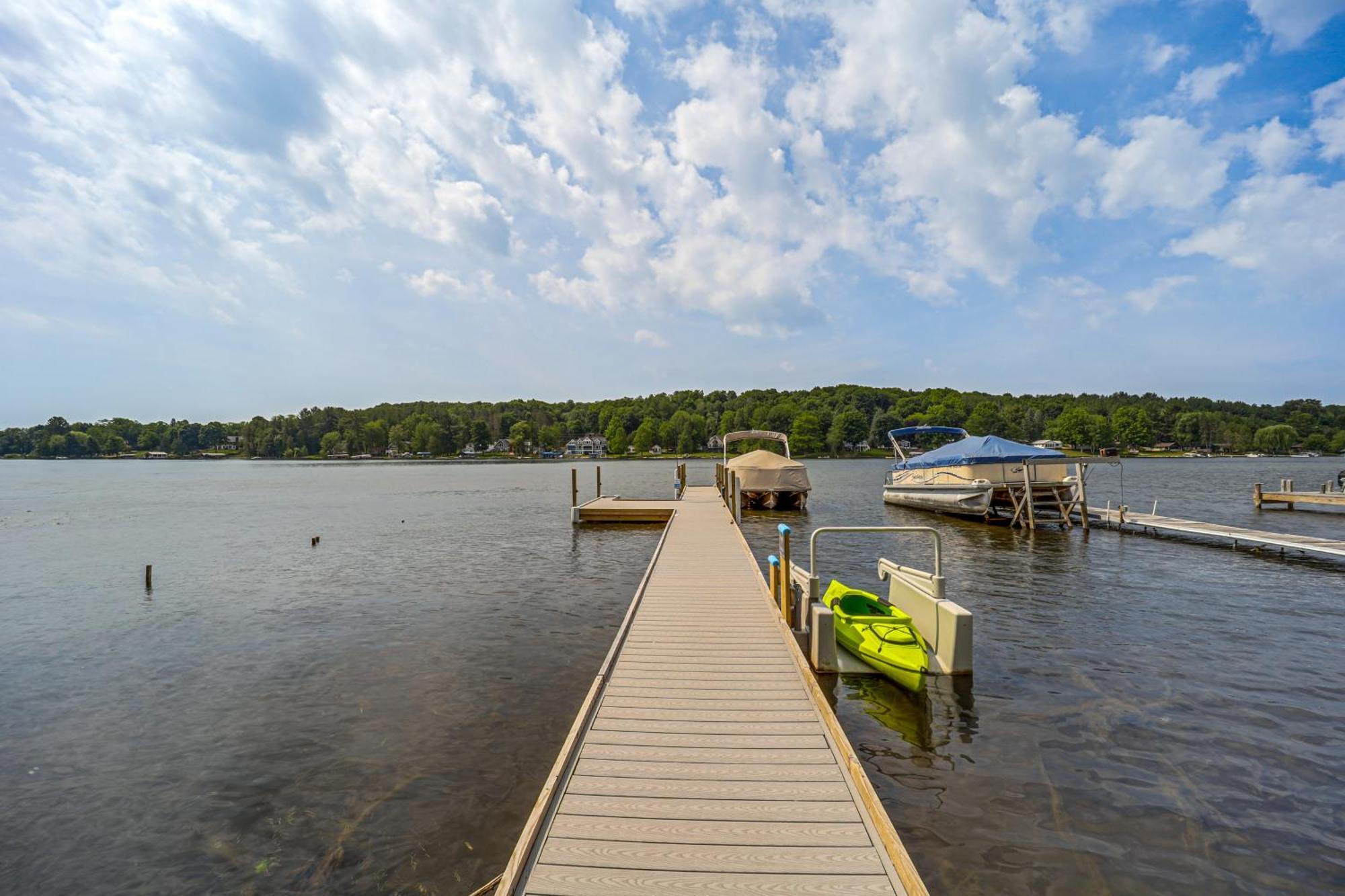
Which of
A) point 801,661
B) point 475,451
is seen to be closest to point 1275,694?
point 801,661

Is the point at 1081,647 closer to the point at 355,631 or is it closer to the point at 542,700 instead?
the point at 542,700

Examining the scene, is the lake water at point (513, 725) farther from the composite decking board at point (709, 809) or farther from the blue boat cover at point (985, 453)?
the blue boat cover at point (985, 453)

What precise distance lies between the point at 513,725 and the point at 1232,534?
75.1ft

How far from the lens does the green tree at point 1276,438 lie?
11844 cm

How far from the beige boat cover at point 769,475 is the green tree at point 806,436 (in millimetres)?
101395

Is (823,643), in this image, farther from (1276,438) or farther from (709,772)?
(1276,438)

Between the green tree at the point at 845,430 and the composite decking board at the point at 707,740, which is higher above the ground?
the green tree at the point at 845,430

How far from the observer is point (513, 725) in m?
7.74

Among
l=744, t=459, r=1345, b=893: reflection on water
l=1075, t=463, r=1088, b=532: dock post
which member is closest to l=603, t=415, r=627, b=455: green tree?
l=1075, t=463, r=1088, b=532: dock post

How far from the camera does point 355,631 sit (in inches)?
471

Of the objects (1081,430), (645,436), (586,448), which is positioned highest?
(1081,430)

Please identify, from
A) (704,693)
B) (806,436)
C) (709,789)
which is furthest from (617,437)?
(709,789)

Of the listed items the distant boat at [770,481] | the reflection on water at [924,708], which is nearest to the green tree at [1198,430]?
the distant boat at [770,481]

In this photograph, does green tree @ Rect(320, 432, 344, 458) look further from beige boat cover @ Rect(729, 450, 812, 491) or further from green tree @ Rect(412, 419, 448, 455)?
beige boat cover @ Rect(729, 450, 812, 491)
